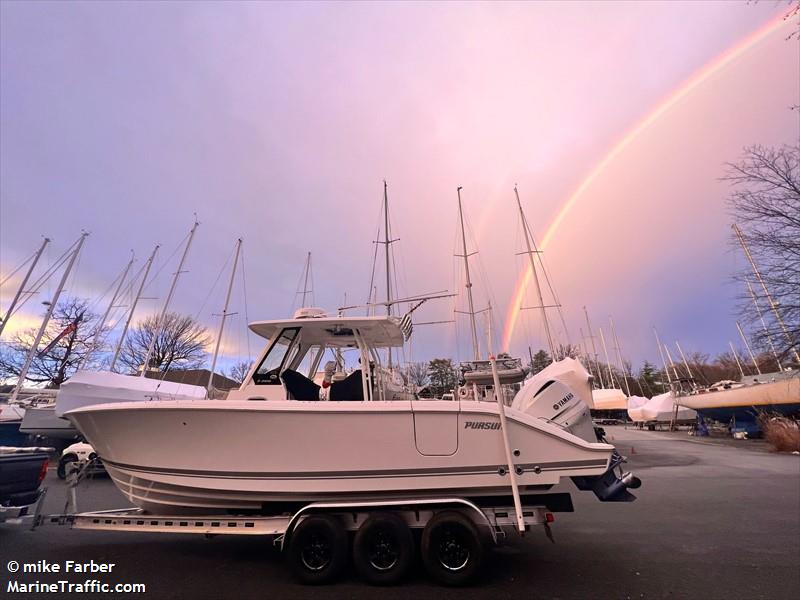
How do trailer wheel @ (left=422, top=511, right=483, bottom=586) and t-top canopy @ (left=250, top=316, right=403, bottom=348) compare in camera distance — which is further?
t-top canopy @ (left=250, top=316, right=403, bottom=348)

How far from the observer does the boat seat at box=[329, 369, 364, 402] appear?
183 inches

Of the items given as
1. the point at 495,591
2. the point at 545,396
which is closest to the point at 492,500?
the point at 495,591

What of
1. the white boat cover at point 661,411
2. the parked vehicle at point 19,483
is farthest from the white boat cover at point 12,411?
the white boat cover at point 661,411

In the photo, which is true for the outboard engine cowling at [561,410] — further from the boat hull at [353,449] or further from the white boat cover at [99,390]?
the white boat cover at [99,390]

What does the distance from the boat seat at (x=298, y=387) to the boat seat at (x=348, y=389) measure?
278 millimetres

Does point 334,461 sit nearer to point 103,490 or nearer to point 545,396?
point 545,396

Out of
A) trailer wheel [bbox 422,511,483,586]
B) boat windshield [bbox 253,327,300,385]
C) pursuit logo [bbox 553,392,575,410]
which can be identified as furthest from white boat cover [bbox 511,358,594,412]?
boat windshield [bbox 253,327,300,385]

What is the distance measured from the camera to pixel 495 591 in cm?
381

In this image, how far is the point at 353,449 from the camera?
157 inches

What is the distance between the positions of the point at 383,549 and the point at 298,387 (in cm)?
195

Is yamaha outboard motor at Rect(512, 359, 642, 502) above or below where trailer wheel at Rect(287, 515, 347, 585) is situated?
above

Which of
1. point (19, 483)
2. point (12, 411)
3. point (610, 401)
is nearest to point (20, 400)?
point (12, 411)

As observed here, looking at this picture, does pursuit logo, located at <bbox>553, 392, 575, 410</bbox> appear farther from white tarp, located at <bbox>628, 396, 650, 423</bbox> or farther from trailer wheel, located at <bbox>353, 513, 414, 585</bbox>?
white tarp, located at <bbox>628, 396, 650, 423</bbox>

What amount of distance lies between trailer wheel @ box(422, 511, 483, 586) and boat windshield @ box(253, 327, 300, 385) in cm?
245
